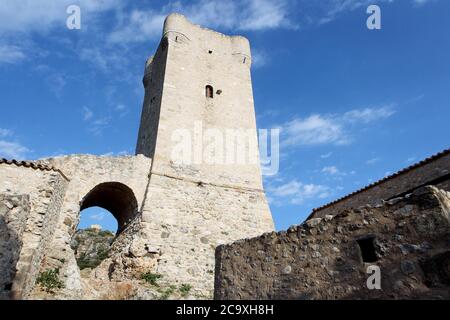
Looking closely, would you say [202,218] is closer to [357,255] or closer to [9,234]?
[9,234]

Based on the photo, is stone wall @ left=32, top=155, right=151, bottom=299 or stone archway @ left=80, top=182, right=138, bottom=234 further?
stone archway @ left=80, top=182, right=138, bottom=234

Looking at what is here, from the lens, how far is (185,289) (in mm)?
10805

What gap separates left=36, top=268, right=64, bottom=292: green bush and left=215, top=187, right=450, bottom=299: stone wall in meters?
5.49

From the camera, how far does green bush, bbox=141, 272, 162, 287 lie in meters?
10.6

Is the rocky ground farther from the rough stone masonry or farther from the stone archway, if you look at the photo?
the rough stone masonry

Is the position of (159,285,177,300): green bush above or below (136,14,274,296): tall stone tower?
below

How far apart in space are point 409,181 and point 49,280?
11.8 meters

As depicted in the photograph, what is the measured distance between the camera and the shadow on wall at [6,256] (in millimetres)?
6816

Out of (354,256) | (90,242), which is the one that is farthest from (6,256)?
(90,242)

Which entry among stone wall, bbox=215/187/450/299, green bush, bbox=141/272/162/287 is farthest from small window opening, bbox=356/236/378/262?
green bush, bbox=141/272/162/287

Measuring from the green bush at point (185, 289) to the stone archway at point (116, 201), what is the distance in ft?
10.7
